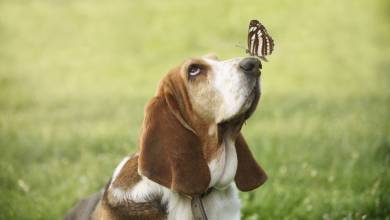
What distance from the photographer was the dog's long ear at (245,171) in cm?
530

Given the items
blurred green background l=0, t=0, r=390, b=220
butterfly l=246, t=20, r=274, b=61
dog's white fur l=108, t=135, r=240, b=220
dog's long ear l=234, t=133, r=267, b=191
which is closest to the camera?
butterfly l=246, t=20, r=274, b=61

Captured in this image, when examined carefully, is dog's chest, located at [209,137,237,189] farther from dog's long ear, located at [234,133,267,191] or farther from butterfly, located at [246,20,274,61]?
butterfly, located at [246,20,274,61]

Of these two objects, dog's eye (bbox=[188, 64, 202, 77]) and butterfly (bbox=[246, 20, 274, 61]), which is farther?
dog's eye (bbox=[188, 64, 202, 77])

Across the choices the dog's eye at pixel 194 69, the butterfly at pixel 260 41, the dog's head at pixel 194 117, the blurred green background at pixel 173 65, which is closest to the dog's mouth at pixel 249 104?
the dog's head at pixel 194 117

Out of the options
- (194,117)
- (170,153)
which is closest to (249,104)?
(194,117)

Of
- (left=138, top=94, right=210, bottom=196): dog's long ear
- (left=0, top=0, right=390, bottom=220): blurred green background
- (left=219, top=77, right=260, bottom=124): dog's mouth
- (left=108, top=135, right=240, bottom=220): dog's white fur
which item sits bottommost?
(left=0, top=0, right=390, bottom=220): blurred green background

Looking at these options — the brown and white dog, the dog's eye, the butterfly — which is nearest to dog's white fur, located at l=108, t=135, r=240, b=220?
the brown and white dog

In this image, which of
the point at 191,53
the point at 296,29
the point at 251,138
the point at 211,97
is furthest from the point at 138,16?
the point at 211,97

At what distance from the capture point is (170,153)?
4.86 m

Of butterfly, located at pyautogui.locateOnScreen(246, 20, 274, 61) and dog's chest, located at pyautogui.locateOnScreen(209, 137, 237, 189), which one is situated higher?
butterfly, located at pyautogui.locateOnScreen(246, 20, 274, 61)

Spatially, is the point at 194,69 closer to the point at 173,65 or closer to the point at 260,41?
the point at 260,41

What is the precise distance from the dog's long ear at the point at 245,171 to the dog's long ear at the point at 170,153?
1.49 feet

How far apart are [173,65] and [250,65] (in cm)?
943

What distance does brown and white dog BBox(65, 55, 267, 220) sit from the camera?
15.9ft
